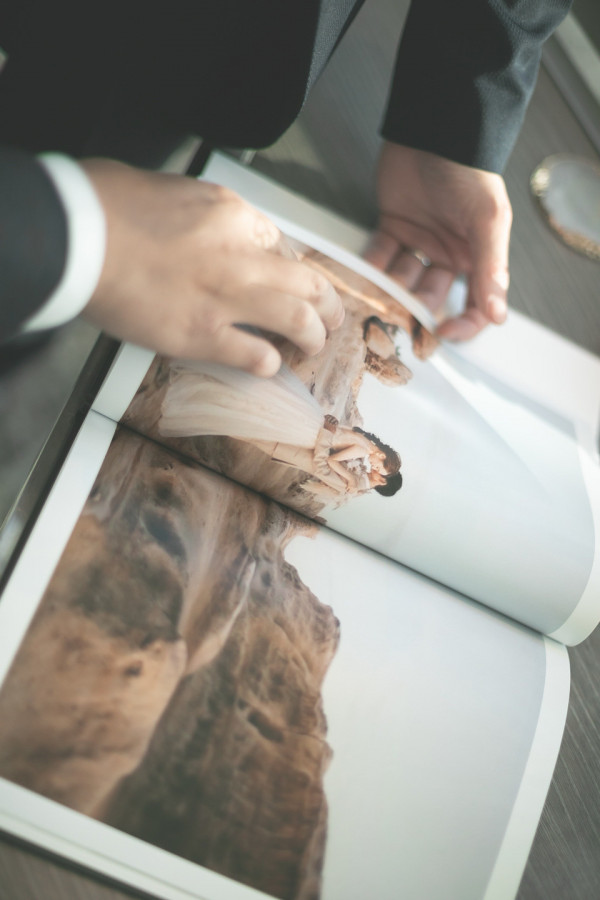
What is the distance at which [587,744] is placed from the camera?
423mm

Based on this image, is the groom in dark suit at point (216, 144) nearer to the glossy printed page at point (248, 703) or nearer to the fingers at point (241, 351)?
the fingers at point (241, 351)

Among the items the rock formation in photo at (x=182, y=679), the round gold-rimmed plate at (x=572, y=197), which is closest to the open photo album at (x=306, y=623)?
the rock formation in photo at (x=182, y=679)

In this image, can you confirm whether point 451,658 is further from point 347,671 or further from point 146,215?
point 146,215

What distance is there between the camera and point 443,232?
1.81ft

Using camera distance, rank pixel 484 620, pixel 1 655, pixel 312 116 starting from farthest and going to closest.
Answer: pixel 312 116
pixel 484 620
pixel 1 655

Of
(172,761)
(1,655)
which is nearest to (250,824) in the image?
(172,761)

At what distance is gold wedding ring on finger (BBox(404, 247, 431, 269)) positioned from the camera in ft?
1.78

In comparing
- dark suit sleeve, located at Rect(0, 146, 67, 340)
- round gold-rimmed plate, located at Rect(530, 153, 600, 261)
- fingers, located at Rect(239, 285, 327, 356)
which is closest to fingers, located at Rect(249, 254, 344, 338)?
fingers, located at Rect(239, 285, 327, 356)

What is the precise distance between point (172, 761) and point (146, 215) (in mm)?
309

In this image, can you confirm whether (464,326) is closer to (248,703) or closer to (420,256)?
(420,256)

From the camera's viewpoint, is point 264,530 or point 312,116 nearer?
point 264,530

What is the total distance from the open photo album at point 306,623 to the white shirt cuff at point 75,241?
6 cm

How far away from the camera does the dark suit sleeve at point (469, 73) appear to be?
0.47 metres

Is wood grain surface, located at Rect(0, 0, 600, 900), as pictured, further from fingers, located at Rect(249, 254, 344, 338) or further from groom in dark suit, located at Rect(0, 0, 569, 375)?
fingers, located at Rect(249, 254, 344, 338)
